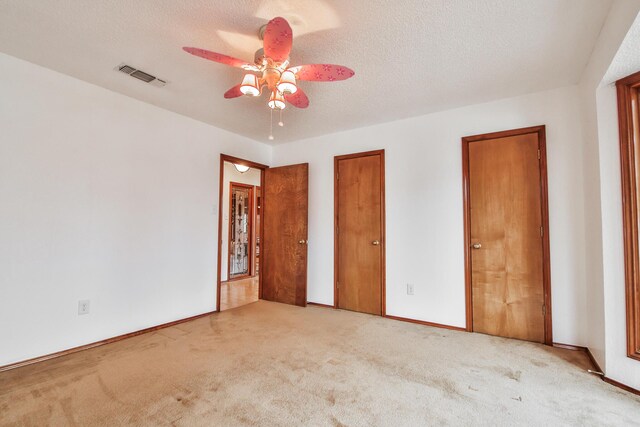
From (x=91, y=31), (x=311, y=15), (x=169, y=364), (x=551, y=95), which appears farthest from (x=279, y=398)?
(x=551, y=95)

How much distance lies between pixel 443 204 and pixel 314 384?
2.28m

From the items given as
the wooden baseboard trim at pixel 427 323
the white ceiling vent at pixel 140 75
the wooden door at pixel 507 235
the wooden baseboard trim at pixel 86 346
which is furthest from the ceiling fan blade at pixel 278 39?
the wooden baseboard trim at pixel 427 323

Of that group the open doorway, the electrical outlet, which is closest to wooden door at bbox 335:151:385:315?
the open doorway

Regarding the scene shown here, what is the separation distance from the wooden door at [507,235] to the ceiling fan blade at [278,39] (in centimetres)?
236

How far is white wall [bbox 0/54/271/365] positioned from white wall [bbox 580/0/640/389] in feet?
12.5

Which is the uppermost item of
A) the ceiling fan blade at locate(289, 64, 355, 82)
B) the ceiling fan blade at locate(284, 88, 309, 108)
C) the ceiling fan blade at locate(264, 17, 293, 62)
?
the ceiling fan blade at locate(264, 17, 293, 62)

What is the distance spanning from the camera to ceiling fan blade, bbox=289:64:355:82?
1840mm

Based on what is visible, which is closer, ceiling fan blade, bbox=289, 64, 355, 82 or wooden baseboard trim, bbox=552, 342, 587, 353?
ceiling fan blade, bbox=289, 64, 355, 82

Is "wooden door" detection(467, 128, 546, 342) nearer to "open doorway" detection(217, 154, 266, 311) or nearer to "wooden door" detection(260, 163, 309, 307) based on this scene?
"wooden door" detection(260, 163, 309, 307)

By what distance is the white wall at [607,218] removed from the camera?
1983mm

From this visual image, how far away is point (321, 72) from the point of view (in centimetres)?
189

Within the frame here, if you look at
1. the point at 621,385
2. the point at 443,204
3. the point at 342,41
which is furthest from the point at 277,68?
the point at 621,385

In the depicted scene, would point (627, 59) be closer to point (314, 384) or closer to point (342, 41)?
point (342, 41)

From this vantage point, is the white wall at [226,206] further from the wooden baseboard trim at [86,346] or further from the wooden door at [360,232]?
the wooden door at [360,232]
